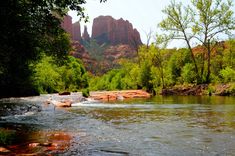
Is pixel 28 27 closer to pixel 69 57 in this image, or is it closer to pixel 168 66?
pixel 69 57

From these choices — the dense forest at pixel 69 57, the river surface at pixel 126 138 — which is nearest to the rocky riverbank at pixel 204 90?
the dense forest at pixel 69 57

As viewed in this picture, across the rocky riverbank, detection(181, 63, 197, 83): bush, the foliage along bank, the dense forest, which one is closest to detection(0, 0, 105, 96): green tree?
the dense forest

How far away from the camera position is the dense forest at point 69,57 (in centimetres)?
1781

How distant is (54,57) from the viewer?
23547 millimetres

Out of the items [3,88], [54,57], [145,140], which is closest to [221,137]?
[145,140]

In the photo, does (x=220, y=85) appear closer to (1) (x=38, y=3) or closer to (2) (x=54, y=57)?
(2) (x=54, y=57)

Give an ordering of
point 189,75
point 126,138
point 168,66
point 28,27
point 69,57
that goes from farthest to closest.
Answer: point 168,66, point 189,75, point 69,57, point 28,27, point 126,138

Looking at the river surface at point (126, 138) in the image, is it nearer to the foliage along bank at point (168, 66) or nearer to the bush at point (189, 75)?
the bush at point (189, 75)

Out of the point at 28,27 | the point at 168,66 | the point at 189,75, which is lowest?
the point at 189,75

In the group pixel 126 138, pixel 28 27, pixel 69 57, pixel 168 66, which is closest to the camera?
pixel 126 138

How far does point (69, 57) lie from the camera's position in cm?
5000

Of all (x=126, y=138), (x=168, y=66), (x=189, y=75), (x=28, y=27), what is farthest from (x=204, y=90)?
(x=126, y=138)

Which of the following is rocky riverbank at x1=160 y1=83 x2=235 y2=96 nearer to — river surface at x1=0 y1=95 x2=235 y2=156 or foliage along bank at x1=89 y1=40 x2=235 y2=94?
foliage along bank at x1=89 y1=40 x2=235 y2=94

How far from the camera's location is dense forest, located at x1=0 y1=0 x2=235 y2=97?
1781 cm
